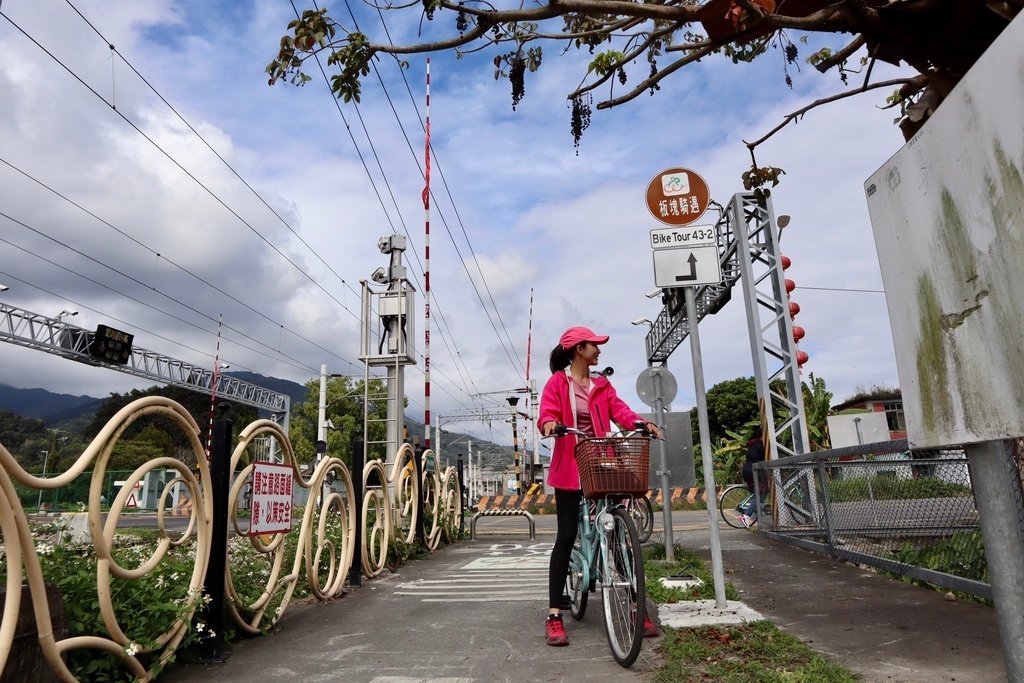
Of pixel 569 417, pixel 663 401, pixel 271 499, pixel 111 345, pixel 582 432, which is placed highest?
pixel 111 345

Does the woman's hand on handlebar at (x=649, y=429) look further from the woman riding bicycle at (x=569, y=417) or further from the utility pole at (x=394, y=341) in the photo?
the utility pole at (x=394, y=341)

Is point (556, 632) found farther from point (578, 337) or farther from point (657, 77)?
point (657, 77)

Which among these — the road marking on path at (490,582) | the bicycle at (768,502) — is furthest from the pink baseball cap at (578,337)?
the bicycle at (768,502)

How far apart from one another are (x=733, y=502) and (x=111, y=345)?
74.9 feet

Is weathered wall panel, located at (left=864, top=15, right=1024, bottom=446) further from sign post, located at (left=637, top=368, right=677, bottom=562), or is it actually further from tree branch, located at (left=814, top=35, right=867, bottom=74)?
sign post, located at (left=637, top=368, right=677, bottom=562)

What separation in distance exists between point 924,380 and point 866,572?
197 inches

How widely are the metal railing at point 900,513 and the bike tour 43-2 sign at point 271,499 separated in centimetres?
374

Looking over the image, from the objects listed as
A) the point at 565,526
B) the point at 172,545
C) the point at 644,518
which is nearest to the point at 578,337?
the point at 565,526

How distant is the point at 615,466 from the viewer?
348cm

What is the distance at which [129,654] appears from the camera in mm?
2887

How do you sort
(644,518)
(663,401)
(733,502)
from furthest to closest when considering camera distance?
(733,502), (644,518), (663,401)

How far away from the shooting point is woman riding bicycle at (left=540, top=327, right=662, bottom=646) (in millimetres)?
3879

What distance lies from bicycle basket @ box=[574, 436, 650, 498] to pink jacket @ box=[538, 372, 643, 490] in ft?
1.28

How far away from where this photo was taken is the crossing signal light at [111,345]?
23844mm
